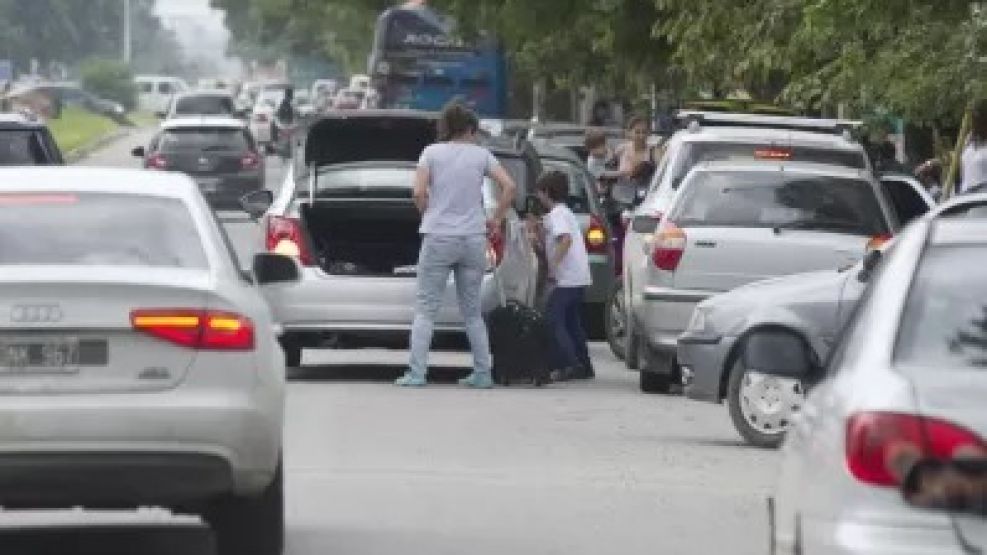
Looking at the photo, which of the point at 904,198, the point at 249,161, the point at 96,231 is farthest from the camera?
the point at 249,161

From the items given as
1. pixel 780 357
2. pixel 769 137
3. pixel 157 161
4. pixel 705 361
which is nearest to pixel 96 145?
pixel 157 161

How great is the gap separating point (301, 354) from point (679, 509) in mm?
8298

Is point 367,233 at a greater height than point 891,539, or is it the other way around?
point 891,539

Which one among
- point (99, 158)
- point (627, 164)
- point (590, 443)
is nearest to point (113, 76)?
point (99, 158)

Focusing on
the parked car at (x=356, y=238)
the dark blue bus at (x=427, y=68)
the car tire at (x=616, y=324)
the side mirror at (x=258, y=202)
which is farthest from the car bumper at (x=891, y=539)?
the dark blue bus at (x=427, y=68)

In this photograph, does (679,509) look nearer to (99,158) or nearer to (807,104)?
(807,104)

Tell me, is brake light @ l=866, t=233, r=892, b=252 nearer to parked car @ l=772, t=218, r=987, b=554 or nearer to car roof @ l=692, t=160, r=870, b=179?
car roof @ l=692, t=160, r=870, b=179

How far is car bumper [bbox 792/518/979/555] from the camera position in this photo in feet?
23.1

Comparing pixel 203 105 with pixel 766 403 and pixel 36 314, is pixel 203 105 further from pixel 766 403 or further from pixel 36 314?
pixel 36 314

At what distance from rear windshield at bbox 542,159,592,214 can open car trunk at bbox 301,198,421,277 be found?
4.07 m

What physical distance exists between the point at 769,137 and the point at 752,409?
18.1 feet

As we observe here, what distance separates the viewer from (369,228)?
65.5 ft

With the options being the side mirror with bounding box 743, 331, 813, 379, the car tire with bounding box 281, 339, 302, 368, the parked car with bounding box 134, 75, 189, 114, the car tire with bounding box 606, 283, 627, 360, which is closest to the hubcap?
the car tire with bounding box 281, 339, 302, 368

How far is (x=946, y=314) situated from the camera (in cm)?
766
